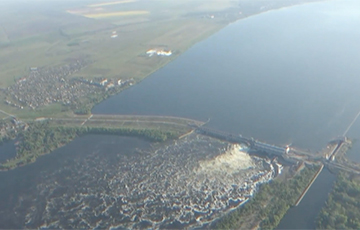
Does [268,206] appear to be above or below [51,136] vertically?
below

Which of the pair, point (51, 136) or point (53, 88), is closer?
point (51, 136)

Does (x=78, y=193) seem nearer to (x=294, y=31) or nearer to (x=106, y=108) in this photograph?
(x=106, y=108)

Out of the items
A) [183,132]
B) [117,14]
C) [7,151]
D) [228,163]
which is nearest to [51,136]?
[7,151]

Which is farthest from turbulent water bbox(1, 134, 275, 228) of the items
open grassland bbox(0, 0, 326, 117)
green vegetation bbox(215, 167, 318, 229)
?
open grassland bbox(0, 0, 326, 117)

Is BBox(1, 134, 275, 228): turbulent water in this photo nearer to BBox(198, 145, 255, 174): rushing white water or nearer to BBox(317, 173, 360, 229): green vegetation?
BBox(198, 145, 255, 174): rushing white water

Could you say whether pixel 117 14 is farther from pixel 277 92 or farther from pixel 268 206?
pixel 268 206

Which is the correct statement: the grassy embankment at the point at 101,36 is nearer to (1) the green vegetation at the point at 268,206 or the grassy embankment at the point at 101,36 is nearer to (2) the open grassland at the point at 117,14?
(2) the open grassland at the point at 117,14

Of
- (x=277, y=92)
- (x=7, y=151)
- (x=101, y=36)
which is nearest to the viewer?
(x=7, y=151)
